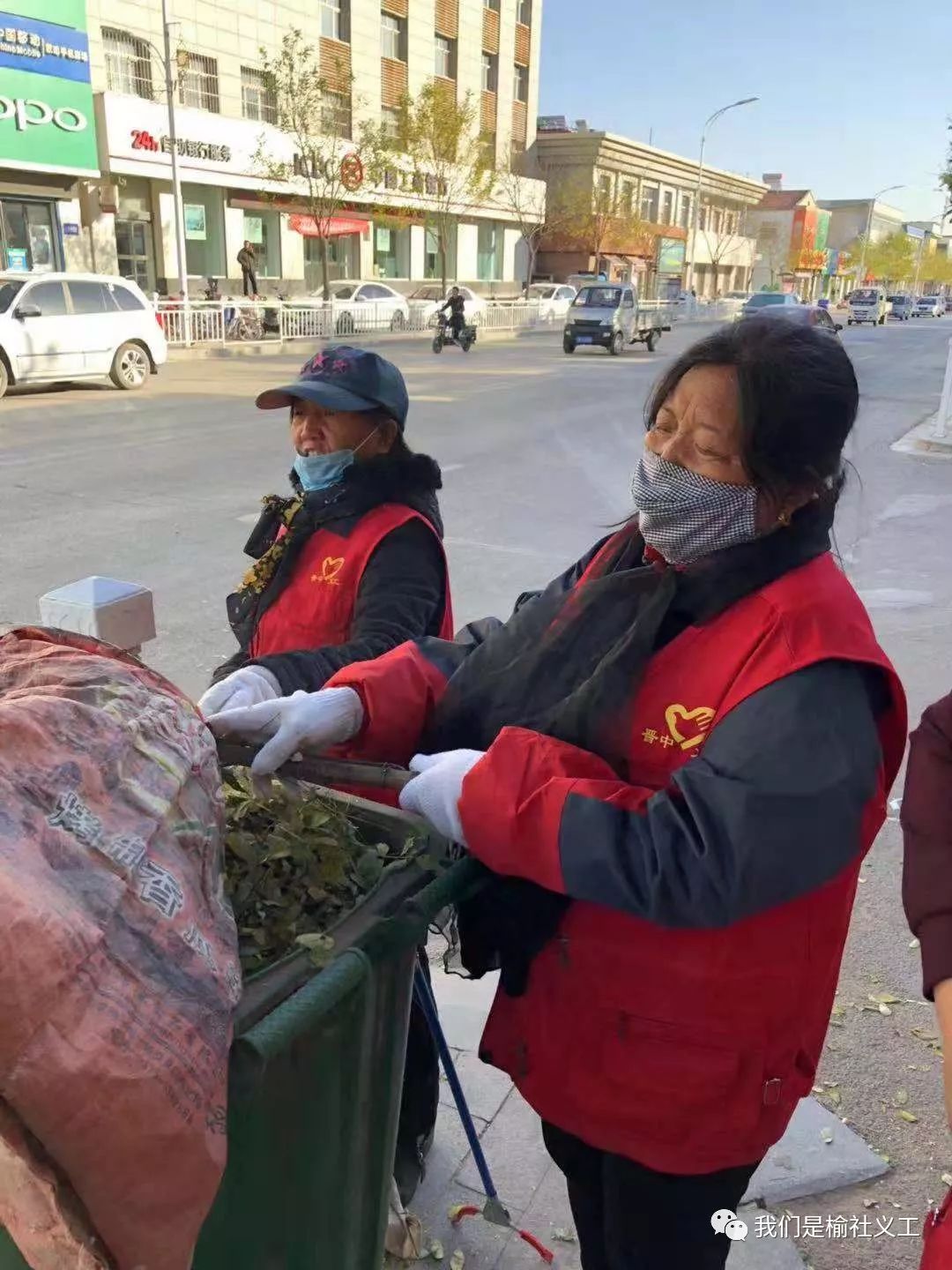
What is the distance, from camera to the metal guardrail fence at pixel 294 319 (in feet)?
67.4

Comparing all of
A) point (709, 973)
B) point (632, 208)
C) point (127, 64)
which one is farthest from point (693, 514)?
point (632, 208)

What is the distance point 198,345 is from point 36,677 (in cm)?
2095

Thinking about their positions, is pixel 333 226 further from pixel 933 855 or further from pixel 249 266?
pixel 933 855

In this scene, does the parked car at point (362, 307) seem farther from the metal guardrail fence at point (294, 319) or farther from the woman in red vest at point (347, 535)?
the woman in red vest at point (347, 535)

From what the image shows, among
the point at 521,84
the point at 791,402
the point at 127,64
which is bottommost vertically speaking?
the point at 791,402

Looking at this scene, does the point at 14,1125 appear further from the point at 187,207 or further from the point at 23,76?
the point at 187,207

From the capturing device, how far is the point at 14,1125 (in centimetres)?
86

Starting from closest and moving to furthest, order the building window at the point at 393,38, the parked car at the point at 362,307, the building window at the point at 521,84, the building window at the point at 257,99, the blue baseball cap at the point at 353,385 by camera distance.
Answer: the blue baseball cap at the point at 353,385 → the parked car at the point at 362,307 → the building window at the point at 257,99 → the building window at the point at 393,38 → the building window at the point at 521,84

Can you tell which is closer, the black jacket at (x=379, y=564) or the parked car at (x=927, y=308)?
the black jacket at (x=379, y=564)

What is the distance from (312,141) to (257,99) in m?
2.36

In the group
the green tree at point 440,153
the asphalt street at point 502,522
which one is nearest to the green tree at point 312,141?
the green tree at point 440,153

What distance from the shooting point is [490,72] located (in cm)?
3947

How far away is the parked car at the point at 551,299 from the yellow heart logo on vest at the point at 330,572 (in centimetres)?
3163

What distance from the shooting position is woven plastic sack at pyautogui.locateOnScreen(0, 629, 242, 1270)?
0.85 metres
